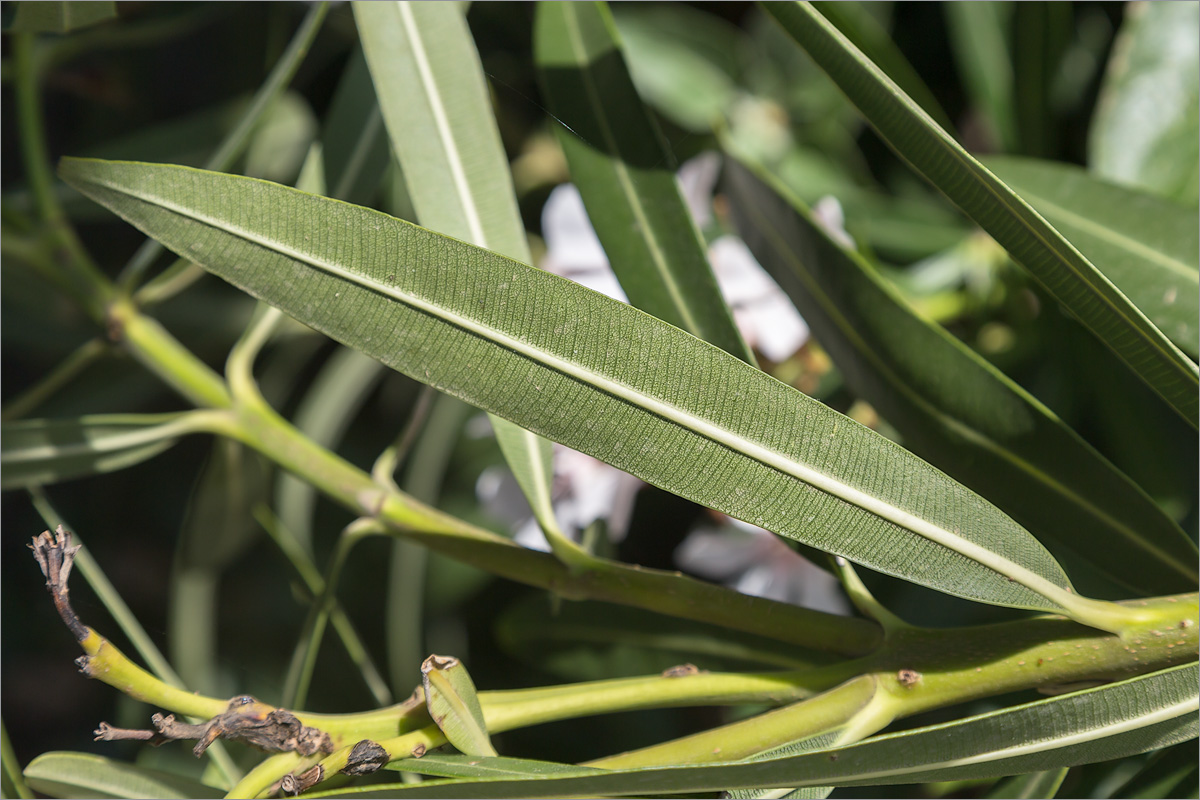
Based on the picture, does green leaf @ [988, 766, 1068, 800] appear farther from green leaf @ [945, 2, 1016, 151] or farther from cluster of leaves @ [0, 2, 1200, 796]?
green leaf @ [945, 2, 1016, 151]

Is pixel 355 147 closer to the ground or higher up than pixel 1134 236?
higher up

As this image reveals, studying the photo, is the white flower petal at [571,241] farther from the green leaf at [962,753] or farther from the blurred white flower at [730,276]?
the green leaf at [962,753]

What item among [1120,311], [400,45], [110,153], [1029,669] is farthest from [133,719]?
[1120,311]

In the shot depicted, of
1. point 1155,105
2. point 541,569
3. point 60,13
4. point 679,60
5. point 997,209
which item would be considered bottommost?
point 541,569

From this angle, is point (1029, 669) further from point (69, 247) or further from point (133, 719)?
point (133, 719)

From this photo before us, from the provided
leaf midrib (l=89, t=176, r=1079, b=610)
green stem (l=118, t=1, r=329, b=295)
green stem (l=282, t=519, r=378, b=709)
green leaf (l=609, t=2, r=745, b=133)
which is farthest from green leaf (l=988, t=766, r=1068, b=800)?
Result: green leaf (l=609, t=2, r=745, b=133)

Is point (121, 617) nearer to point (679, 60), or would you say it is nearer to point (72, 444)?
point (72, 444)

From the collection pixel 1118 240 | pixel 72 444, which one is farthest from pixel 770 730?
pixel 72 444

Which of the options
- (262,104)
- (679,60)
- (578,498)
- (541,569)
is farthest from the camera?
(679,60)
